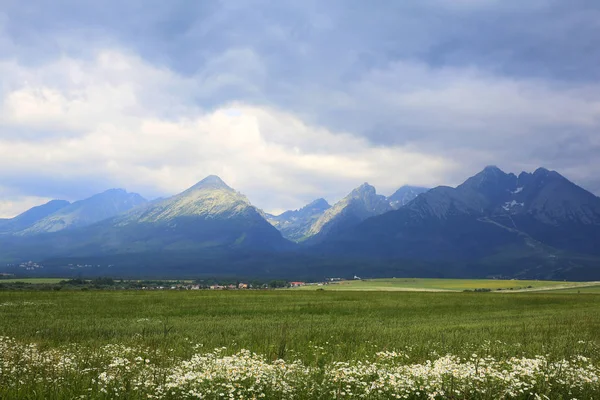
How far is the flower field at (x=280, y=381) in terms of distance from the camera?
11.4 metres

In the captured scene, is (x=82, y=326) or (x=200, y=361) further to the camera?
(x=82, y=326)

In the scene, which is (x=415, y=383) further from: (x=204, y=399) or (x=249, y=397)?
(x=204, y=399)

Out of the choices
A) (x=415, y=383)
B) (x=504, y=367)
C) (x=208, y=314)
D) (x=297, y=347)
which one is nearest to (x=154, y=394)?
(x=415, y=383)

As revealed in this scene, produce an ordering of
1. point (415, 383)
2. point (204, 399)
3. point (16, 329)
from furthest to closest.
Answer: point (16, 329)
point (415, 383)
point (204, 399)

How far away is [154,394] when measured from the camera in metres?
11.3

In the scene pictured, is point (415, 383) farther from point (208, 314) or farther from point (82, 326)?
Answer: point (208, 314)

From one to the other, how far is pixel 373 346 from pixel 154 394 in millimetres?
12067

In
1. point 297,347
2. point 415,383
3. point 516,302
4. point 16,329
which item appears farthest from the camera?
point 516,302

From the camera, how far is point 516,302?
63688mm

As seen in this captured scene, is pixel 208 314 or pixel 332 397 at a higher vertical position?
pixel 332 397

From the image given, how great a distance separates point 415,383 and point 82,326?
26.5 metres

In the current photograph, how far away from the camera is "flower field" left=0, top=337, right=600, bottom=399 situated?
1141 cm

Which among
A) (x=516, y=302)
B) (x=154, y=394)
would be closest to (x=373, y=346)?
(x=154, y=394)

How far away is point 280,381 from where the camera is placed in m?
12.2
